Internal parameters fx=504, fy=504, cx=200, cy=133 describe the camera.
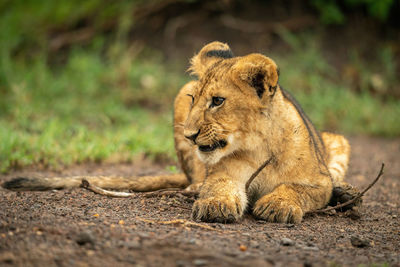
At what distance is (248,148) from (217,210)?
1.92 ft

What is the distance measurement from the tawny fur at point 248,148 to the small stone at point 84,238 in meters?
1.01

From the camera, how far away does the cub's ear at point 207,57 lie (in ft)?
14.4

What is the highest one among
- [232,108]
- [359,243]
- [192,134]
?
[232,108]

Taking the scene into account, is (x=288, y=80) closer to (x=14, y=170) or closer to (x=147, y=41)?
(x=147, y=41)

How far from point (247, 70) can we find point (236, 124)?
1.35ft

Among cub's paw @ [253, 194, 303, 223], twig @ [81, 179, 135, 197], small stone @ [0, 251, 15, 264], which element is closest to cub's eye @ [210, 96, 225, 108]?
cub's paw @ [253, 194, 303, 223]

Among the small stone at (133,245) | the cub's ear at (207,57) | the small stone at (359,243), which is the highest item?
the cub's ear at (207,57)

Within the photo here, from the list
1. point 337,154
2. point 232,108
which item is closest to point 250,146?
point 232,108

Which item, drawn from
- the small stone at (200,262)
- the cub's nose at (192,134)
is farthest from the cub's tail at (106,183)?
the small stone at (200,262)

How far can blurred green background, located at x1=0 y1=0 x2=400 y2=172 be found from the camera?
8.23 m

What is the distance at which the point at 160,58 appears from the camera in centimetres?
1121

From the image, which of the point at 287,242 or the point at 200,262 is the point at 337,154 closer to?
the point at 287,242

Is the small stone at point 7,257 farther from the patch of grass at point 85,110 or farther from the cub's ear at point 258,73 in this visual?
the patch of grass at point 85,110

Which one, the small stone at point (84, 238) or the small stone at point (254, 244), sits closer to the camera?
the small stone at point (84, 238)
